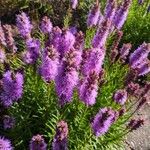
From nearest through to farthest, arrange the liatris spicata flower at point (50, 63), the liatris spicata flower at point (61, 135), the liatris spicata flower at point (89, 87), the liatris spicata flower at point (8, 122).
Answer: the liatris spicata flower at point (61, 135) → the liatris spicata flower at point (89, 87) → the liatris spicata flower at point (50, 63) → the liatris spicata flower at point (8, 122)

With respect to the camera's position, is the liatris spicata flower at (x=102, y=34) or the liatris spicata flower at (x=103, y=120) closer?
the liatris spicata flower at (x=103, y=120)

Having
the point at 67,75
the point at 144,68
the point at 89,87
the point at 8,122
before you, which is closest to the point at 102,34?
the point at 144,68

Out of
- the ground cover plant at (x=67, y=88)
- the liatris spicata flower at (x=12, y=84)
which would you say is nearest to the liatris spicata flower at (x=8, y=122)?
the ground cover plant at (x=67, y=88)

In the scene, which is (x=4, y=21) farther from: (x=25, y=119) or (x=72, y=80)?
(x=72, y=80)

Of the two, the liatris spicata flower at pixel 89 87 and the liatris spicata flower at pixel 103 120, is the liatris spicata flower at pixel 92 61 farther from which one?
the liatris spicata flower at pixel 103 120

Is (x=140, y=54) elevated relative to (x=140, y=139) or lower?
elevated

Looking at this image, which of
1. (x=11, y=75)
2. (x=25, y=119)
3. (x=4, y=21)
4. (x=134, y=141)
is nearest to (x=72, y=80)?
(x=11, y=75)

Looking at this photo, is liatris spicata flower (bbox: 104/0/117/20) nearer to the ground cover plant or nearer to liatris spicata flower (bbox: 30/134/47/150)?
the ground cover plant

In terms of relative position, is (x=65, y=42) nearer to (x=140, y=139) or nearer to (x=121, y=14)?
(x=121, y=14)
